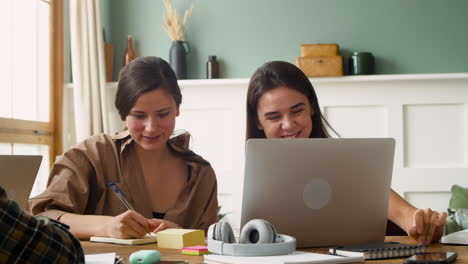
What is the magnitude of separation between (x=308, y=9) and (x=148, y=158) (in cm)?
228

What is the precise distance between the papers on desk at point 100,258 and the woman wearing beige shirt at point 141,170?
0.56 m

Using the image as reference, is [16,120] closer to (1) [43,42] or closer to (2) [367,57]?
(1) [43,42]

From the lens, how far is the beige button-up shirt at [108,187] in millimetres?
1906

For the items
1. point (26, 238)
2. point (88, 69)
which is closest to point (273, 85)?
point (26, 238)

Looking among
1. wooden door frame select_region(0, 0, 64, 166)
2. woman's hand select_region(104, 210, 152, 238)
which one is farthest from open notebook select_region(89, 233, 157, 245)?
wooden door frame select_region(0, 0, 64, 166)

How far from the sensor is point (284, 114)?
1978 mm

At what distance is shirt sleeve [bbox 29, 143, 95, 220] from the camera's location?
1.88 metres

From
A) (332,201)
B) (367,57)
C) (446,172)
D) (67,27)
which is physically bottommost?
(446,172)

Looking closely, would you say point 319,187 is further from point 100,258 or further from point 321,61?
point 321,61

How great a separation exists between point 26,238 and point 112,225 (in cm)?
79

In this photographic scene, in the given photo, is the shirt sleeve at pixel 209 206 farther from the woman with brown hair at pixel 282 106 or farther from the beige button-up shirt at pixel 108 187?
the woman with brown hair at pixel 282 106

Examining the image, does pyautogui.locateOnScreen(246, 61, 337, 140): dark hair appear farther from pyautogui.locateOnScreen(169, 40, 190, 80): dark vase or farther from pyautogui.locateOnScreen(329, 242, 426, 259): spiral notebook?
pyautogui.locateOnScreen(169, 40, 190, 80): dark vase

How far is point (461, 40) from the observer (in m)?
3.96

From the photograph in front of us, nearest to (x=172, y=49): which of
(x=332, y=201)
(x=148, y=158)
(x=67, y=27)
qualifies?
(x=67, y=27)
